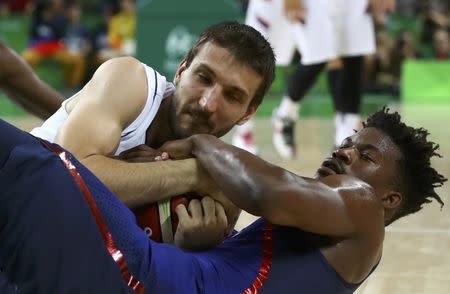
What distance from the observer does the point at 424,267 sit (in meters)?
4.26

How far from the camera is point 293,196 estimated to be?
258 cm

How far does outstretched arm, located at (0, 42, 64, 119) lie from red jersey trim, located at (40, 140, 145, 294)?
66.7 inches

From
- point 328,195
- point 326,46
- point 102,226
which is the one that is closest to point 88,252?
point 102,226

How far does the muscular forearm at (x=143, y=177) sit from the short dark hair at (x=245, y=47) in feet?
1.59

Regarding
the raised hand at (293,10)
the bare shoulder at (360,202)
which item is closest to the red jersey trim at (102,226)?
the bare shoulder at (360,202)

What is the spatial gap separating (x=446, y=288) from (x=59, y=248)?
2.05 meters

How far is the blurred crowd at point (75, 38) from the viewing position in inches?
553

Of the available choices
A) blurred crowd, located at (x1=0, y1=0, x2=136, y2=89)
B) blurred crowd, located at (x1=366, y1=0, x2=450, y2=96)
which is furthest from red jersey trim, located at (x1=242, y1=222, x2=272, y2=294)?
blurred crowd, located at (x1=0, y1=0, x2=136, y2=89)

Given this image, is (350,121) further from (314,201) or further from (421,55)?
(421,55)

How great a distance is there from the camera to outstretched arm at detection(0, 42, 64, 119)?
13.7 feet

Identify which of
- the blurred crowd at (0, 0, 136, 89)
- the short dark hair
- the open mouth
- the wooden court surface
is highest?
the short dark hair

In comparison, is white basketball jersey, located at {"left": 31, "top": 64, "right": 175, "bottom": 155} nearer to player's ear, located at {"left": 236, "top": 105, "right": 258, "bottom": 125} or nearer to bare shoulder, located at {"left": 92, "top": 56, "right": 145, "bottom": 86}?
bare shoulder, located at {"left": 92, "top": 56, "right": 145, "bottom": 86}

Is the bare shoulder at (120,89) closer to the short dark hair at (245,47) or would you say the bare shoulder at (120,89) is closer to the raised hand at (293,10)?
the short dark hair at (245,47)

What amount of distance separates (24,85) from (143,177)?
1.66 metres
